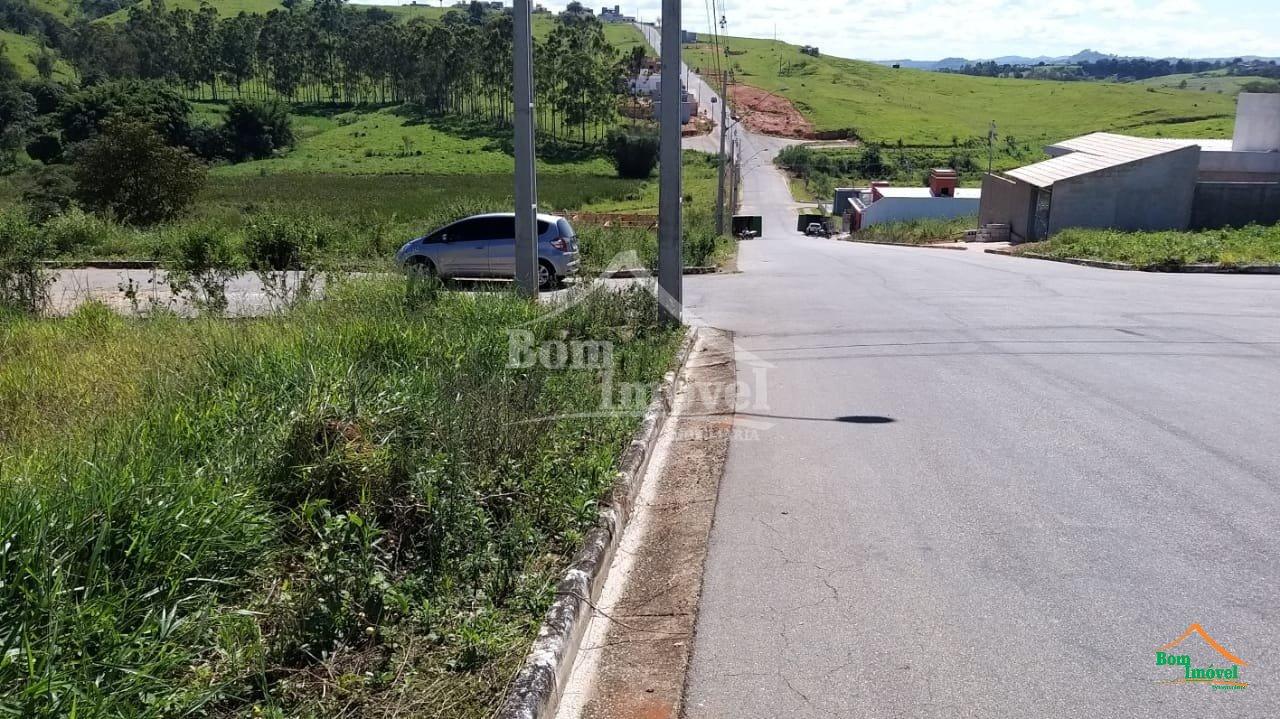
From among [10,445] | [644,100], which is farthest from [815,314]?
[644,100]

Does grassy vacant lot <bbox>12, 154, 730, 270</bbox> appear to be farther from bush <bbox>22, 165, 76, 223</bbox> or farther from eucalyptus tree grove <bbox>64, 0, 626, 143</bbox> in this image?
eucalyptus tree grove <bbox>64, 0, 626, 143</bbox>

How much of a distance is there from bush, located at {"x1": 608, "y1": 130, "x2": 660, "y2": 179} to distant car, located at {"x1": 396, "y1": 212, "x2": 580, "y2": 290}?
75.8 m

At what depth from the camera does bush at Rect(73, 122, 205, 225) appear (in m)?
33.8

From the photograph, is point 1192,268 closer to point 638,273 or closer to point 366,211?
point 638,273

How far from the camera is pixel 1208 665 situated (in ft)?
14.3

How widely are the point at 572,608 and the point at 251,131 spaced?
10465 centimetres

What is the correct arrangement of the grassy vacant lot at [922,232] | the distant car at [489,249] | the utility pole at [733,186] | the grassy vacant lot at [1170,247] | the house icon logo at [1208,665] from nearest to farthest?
the house icon logo at [1208,665] → the distant car at [489,249] → the grassy vacant lot at [1170,247] → the grassy vacant lot at [922,232] → the utility pole at [733,186]

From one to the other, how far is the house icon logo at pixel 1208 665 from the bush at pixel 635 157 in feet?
303

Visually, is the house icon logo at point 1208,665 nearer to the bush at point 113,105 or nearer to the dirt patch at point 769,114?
the bush at point 113,105

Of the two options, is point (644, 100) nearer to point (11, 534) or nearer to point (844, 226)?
point (844, 226)

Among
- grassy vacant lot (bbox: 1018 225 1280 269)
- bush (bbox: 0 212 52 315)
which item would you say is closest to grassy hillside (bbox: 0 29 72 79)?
bush (bbox: 0 212 52 315)

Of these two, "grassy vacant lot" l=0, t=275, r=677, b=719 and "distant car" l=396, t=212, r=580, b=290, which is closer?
"grassy vacant lot" l=0, t=275, r=677, b=719

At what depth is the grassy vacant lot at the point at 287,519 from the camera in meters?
→ 3.55

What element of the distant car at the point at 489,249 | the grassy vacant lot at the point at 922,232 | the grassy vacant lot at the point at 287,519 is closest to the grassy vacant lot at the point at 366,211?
the distant car at the point at 489,249
